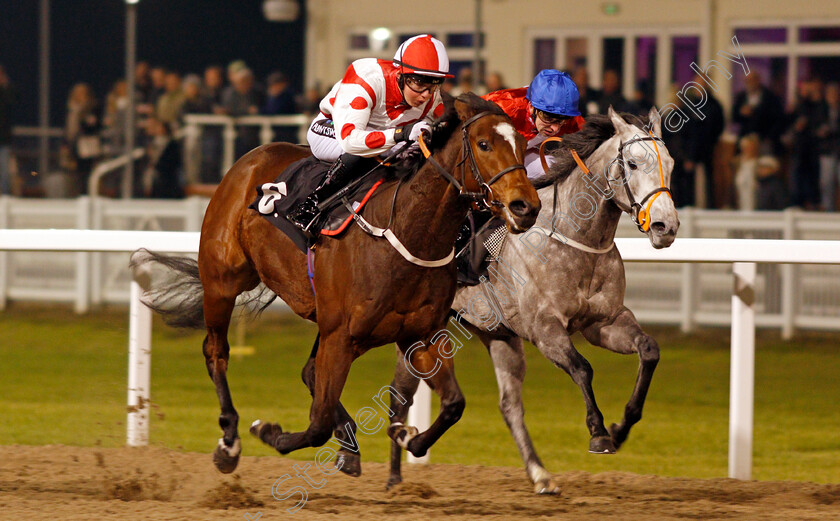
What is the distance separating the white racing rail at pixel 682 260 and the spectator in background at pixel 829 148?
5.89 metres

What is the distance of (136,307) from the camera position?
5.41 m

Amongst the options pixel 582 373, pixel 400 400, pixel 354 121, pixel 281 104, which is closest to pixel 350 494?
pixel 400 400

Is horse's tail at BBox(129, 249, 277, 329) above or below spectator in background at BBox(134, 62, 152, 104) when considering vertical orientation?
below

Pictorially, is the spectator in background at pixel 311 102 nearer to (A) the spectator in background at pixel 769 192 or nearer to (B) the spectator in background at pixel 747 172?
(B) the spectator in background at pixel 747 172

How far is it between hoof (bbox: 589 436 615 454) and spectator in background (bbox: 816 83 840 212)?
7.13 metres

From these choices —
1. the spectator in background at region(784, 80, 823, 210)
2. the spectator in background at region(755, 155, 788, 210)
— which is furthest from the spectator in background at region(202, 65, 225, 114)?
the spectator in background at region(784, 80, 823, 210)

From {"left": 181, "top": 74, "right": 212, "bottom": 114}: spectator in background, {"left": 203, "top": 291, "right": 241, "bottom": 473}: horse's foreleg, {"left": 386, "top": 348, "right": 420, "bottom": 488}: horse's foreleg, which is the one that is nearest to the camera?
{"left": 386, "top": 348, "right": 420, "bottom": 488}: horse's foreleg

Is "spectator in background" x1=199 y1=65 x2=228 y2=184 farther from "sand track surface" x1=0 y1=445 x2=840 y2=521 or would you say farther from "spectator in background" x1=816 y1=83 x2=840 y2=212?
"sand track surface" x1=0 y1=445 x2=840 y2=521

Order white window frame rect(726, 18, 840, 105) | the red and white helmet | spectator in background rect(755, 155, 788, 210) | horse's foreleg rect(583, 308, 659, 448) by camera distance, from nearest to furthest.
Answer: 1. the red and white helmet
2. horse's foreleg rect(583, 308, 659, 448)
3. spectator in background rect(755, 155, 788, 210)
4. white window frame rect(726, 18, 840, 105)

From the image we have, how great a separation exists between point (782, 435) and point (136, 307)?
11.1 feet

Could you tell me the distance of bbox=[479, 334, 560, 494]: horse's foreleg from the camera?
4.47 meters

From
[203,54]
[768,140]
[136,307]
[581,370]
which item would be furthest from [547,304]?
[203,54]

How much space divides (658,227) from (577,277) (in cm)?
44

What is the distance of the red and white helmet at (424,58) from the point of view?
3939 mm
